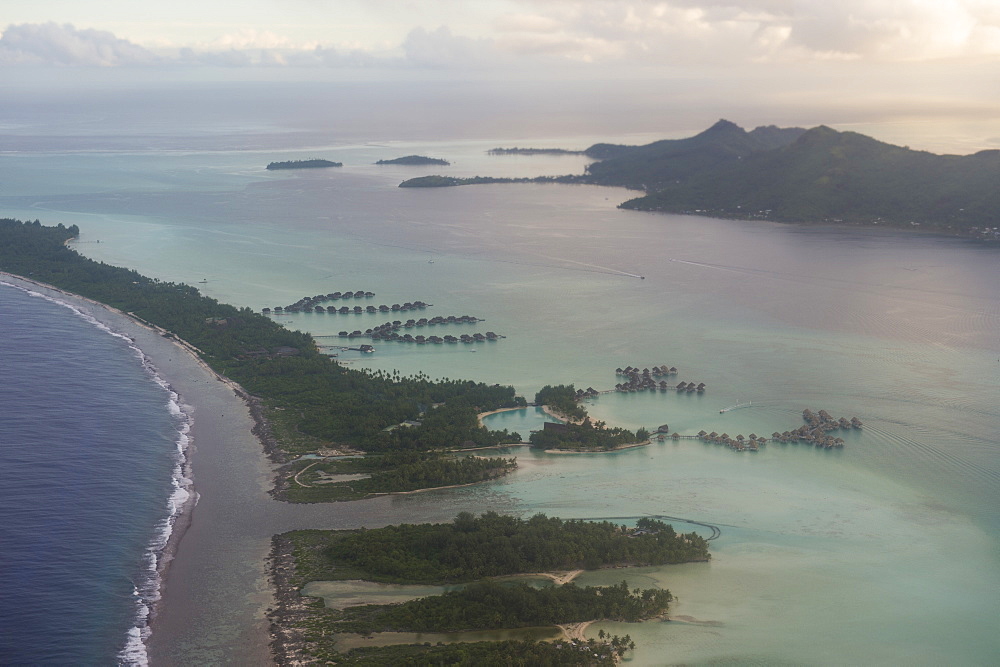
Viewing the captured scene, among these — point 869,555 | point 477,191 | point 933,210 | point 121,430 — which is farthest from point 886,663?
point 477,191

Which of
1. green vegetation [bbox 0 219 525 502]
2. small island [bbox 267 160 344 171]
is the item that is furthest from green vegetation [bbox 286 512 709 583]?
small island [bbox 267 160 344 171]

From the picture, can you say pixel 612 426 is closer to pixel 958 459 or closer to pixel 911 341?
pixel 958 459

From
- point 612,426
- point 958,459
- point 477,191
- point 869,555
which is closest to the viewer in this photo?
point 869,555

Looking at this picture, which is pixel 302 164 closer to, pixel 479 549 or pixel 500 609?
pixel 479 549

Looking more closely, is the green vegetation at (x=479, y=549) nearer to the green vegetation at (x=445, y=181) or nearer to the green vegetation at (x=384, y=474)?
the green vegetation at (x=384, y=474)

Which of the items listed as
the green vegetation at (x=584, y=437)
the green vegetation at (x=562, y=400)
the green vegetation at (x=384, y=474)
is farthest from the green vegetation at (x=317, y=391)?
the green vegetation at (x=584, y=437)

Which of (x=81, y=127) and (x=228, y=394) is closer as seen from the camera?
(x=228, y=394)
